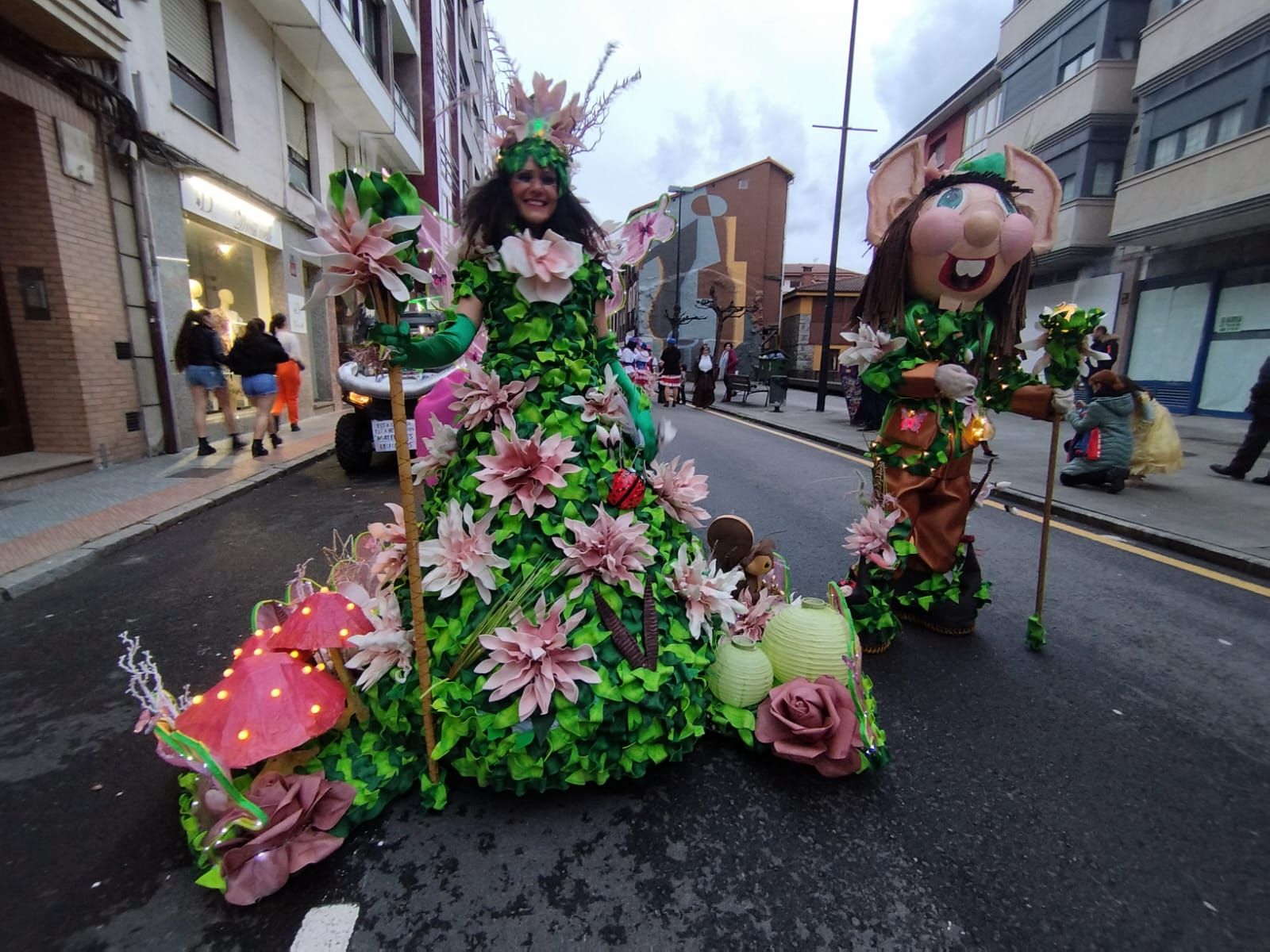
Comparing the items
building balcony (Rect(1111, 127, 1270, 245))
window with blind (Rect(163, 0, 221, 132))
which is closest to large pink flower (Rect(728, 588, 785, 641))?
window with blind (Rect(163, 0, 221, 132))

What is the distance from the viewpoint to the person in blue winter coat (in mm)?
6105

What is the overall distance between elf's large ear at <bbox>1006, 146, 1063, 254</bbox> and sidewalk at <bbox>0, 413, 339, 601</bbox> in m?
5.48

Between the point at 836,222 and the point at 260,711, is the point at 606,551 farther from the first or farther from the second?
the point at 836,222

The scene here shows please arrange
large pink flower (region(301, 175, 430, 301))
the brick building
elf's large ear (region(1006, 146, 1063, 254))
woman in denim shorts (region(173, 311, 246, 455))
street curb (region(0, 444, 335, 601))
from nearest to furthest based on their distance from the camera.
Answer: large pink flower (region(301, 175, 430, 301)), elf's large ear (region(1006, 146, 1063, 254)), street curb (region(0, 444, 335, 601)), woman in denim shorts (region(173, 311, 246, 455)), the brick building

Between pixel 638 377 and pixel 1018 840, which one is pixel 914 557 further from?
pixel 638 377

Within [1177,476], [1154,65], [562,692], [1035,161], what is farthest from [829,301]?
[562,692]

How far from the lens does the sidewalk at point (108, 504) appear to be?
3.78m

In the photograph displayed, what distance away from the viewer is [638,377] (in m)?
2.38

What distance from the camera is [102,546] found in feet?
13.3

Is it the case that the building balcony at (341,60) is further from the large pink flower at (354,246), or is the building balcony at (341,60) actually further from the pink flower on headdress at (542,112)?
the large pink flower at (354,246)

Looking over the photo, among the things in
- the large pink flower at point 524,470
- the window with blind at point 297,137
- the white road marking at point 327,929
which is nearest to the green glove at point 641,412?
the large pink flower at point 524,470

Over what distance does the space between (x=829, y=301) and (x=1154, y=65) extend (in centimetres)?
873

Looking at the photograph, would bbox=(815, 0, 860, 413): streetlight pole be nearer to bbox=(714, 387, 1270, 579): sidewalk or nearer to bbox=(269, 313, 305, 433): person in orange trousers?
bbox=(714, 387, 1270, 579): sidewalk

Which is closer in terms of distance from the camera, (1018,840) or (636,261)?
(1018,840)
